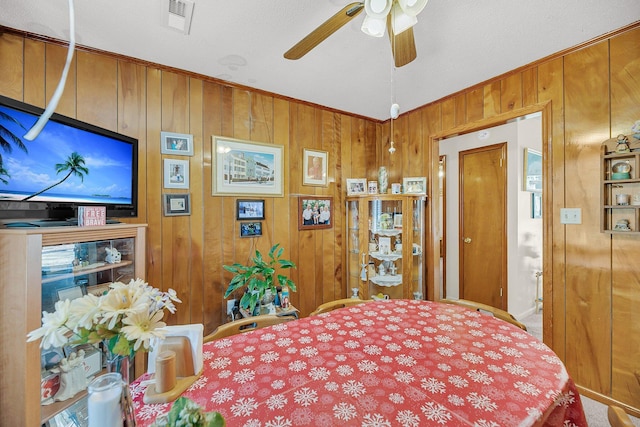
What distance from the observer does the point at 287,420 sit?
754mm

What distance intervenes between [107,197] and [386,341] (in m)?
1.83

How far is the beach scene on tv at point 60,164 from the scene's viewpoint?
1233 millimetres

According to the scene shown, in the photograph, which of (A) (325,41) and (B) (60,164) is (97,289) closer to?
(B) (60,164)

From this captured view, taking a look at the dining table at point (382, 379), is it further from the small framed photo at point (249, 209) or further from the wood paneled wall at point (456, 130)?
the small framed photo at point (249, 209)

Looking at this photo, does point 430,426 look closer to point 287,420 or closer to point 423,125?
point 287,420

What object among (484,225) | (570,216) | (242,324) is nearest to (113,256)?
(242,324)

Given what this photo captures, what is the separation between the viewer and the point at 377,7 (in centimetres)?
109

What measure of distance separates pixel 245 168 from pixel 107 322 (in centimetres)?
199

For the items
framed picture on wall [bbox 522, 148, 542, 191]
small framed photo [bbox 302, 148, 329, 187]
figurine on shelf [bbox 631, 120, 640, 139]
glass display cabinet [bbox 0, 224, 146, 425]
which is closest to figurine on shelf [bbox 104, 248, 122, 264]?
glass display cabinet [bbox 0, 224, 146, 425]

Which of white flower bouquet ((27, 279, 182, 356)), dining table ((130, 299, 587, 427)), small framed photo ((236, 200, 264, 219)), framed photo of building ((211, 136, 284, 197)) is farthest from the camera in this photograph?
small framed photo ((236, 200, 264, 219))

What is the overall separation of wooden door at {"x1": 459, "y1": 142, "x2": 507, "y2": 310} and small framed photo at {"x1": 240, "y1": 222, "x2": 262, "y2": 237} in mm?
2749

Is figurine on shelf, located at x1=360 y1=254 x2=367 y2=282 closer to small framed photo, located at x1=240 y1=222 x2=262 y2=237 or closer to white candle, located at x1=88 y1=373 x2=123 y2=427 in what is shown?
small framed photo, located at x1=240 y1=222 x2=262 y2=237

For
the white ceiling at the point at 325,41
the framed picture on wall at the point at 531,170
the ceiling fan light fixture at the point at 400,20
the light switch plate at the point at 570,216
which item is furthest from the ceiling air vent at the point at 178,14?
the framed picture on wall at the point at 531,170

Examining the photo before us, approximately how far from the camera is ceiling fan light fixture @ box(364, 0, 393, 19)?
108cm
